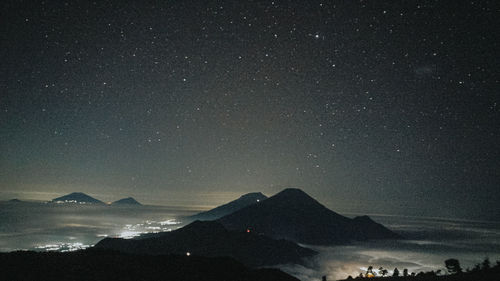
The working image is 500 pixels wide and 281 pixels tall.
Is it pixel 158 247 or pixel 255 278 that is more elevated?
pixel 255 278

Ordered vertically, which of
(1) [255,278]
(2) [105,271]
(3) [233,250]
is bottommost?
(3) [233,250]

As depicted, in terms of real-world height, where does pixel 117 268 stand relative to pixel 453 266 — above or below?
below

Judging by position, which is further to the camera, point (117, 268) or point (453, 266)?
point (117, 268)

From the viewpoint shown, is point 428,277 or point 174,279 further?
point 174,279

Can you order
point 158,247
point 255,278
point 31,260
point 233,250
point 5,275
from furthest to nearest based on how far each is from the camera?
point 233,250, point 158,247, point 255,278, point 31,260, point 5,275

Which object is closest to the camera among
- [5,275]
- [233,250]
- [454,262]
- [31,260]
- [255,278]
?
[5,275]

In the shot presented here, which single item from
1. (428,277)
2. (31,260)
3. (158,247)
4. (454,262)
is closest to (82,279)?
(31,260)

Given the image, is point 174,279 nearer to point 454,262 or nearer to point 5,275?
point 5,275
